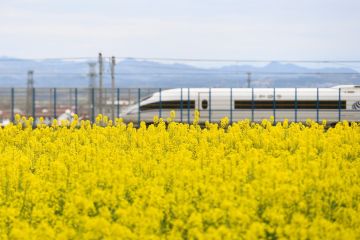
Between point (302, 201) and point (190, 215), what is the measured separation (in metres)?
1.38

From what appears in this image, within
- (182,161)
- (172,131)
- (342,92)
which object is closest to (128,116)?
(342,92)

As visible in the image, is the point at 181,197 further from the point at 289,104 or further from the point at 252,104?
the point at 289,104

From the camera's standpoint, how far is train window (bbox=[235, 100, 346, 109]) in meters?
38.7

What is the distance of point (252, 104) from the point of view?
38688 mm

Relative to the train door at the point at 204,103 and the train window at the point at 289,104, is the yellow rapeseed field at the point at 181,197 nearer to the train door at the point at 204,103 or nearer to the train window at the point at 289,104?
the train door at the point at 204,103

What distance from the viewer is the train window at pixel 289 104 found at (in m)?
38.7

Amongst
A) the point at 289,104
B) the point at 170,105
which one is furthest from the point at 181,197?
the point at 289,104

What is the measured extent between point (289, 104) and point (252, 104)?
168cm

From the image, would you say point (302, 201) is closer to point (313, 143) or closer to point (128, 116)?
point (313, 143)

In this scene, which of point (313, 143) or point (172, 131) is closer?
point (313, 143)

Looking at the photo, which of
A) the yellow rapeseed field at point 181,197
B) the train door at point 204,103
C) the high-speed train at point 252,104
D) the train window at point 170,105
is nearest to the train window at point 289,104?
the high-speed train at point 252,104

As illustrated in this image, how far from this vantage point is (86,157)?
12938mm

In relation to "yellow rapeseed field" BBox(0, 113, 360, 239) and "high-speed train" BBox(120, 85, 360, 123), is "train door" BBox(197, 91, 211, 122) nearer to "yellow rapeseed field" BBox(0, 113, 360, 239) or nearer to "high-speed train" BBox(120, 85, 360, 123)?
"high-speed train" BBox(120, 85, 360, 123)

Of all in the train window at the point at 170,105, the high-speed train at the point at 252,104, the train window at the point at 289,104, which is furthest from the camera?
the train window at the point at 289,104
